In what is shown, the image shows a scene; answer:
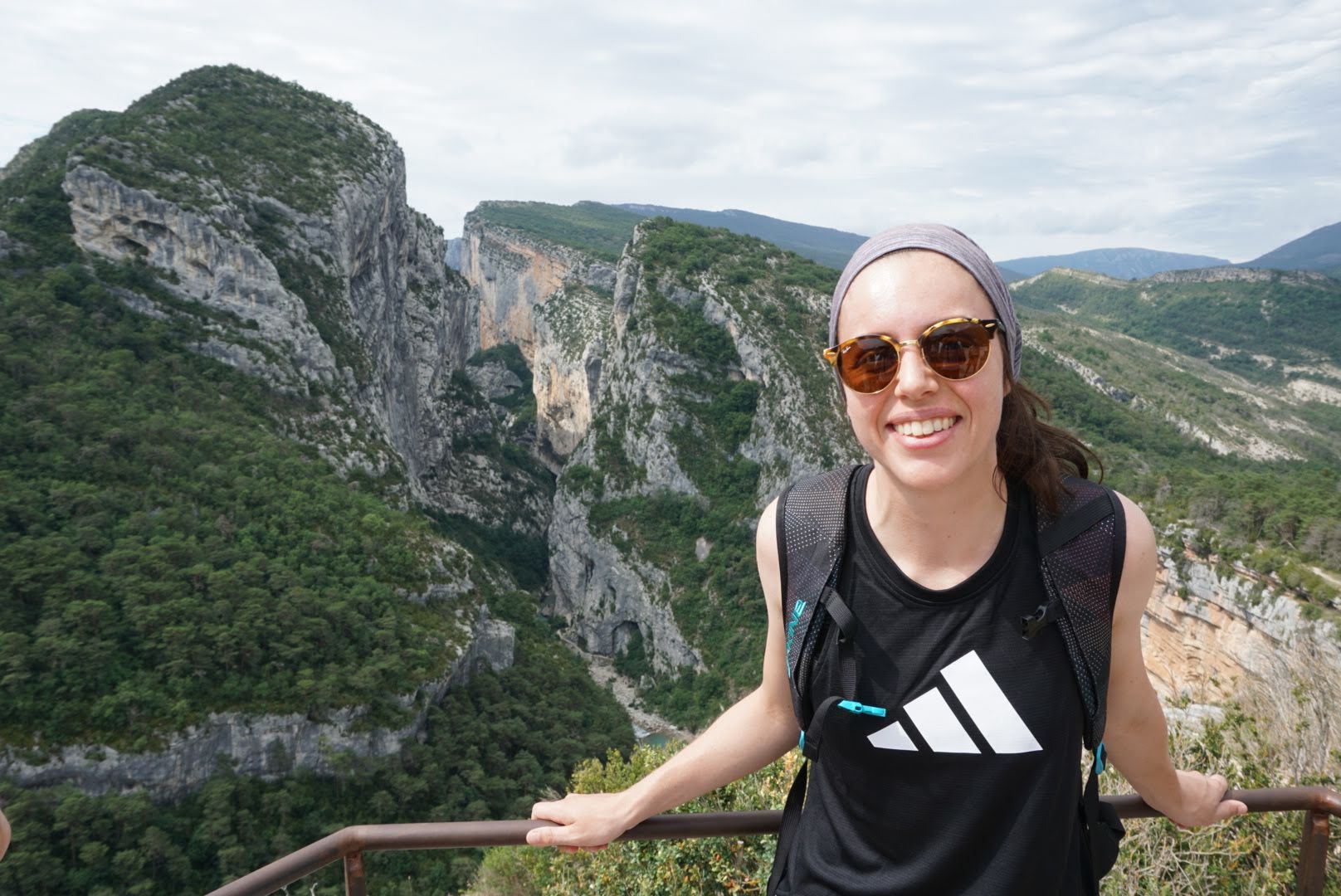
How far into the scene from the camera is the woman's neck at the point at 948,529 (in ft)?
6.92

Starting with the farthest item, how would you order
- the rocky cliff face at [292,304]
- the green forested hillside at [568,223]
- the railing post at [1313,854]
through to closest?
1. the green forested hillside at [568,223]
2. the rocky cliff face at [292,304]
3. the railing post at [1313,854]

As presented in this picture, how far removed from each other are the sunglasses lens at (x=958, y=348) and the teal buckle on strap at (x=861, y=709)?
858 millimetres

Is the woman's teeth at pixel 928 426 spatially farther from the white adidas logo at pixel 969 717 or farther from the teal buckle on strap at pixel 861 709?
the teal buckle on strap at pixel 861 709

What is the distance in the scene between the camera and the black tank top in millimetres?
1993

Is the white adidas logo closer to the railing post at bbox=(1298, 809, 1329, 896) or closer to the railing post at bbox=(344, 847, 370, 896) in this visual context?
the railing post at bbox=(344, 847, 370, 896)

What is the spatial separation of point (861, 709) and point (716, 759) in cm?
75

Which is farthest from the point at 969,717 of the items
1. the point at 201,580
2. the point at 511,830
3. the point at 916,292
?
the point at 201,580

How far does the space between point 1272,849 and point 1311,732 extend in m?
4.76

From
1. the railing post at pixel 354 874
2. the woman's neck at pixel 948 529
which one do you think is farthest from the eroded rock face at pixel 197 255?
the woman's neck at pixel 948 529

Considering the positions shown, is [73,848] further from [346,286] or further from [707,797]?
[346,286]

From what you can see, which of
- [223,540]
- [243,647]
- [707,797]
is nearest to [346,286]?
[223,540]

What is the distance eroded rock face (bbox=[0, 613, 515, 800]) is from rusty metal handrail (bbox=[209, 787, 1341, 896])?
82.1ft

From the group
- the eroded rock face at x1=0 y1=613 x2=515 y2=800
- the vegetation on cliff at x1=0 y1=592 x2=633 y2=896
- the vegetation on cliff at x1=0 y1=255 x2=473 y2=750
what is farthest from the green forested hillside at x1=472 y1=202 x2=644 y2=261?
the eroded rock face at x1=0 y1=613 x2=515 y2=800

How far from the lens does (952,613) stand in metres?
2.05
